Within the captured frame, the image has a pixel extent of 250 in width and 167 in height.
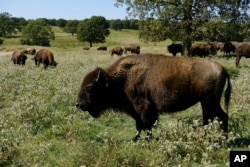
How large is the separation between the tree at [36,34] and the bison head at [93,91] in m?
113

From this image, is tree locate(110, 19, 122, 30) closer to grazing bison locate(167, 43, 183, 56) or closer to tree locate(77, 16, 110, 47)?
tree locate(77, 16, 110, 47)

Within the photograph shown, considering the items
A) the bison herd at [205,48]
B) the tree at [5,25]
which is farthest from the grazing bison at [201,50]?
the tree at [5,25]

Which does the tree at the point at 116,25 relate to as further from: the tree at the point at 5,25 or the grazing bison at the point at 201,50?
the grazing bison at the point at 201,50

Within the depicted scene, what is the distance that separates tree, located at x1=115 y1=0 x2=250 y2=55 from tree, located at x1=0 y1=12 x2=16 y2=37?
107m

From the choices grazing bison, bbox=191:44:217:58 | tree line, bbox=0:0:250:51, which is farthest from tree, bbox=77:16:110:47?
tree line, bbox=0:0:250:51

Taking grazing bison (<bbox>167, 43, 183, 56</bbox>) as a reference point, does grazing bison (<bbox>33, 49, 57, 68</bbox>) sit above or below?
above

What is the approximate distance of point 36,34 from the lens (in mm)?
124812

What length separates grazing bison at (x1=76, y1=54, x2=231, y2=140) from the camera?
8867mm

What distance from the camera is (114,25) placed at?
175125mm

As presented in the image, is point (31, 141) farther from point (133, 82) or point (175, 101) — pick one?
point (175, 101)

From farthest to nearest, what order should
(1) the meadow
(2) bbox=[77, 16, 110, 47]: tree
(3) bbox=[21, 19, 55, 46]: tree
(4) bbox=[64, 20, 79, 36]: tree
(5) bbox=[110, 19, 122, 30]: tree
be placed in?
(5) bbox=[110, 19, 122, 30]: tree, (4) bbox=[64, 20, 79, 36]: tree, (3) bbox=[21, 19, 55, 46]: tree, (2) bbox=[77, 16, 110, 47]: tree, (1) the meadow

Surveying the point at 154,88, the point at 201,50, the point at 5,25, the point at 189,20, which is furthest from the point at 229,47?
the point at 5,25

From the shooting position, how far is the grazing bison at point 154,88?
8.87 metres

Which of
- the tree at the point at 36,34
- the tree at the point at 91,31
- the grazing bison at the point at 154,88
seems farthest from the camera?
the tree at the point at 36,34
